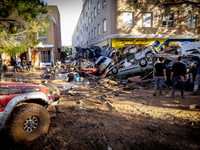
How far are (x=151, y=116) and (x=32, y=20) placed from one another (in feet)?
26.5

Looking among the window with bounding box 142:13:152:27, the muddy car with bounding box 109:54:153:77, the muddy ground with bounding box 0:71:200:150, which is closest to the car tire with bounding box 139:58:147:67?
the muddy car with bounding box 109:54:153:77

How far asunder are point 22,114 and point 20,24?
7.57 metres

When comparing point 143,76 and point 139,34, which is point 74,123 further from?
point 139,34

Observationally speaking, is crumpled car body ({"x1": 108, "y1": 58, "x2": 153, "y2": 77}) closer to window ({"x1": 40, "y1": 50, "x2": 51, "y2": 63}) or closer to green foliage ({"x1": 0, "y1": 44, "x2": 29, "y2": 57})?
green foliage ({"x1": 0, "y1": 44, "x2": 29, "y2": 57})

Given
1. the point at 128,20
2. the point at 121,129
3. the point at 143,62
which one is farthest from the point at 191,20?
the point at 121,129

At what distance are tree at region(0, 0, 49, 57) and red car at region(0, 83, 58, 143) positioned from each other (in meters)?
5.24

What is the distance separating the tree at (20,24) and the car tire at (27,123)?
565 centimetres

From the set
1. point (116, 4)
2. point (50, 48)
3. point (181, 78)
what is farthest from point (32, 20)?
point (50, 48)

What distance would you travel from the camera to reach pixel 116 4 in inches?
603

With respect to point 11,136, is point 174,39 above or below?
above

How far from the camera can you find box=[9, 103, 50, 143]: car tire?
2402 mm

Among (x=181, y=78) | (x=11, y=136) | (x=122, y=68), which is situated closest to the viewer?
(x=11, y=136)

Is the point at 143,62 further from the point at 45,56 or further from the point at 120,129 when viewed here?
the point at 45,56

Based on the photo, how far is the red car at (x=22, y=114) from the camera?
7.75 ft
